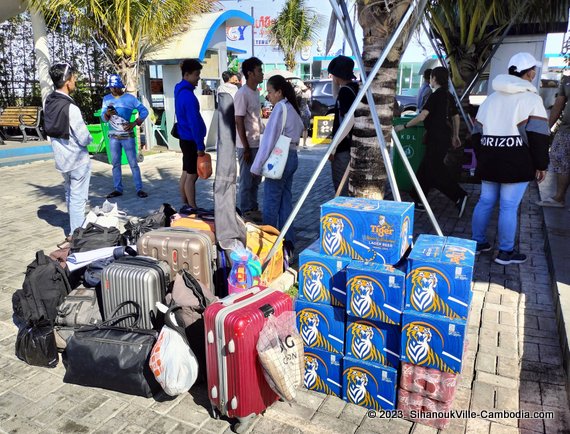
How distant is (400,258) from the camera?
2.87m

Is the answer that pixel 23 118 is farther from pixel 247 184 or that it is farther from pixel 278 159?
pixel 278 159

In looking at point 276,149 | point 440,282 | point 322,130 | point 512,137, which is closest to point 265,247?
point 276,149

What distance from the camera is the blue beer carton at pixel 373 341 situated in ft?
9.04

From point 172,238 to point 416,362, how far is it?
1.98 meters

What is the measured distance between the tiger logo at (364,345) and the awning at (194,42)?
33.2 ft

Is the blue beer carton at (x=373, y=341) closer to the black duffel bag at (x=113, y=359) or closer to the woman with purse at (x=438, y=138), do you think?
the black duffel bag at (x=113, y=359)

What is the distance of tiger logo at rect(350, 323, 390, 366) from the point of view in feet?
9.21

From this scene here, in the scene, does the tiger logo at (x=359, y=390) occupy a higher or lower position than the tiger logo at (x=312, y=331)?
lower

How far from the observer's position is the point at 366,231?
2.87 meters

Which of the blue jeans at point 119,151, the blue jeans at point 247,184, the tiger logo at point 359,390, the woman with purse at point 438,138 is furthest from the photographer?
the blue jeans at point 119,151

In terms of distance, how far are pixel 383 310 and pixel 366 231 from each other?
Answer: 0.48m

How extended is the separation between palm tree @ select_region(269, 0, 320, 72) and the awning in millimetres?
17149

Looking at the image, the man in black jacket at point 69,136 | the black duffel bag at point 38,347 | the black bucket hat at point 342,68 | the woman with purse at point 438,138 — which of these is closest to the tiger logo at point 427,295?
the black duffel bag at point 38,347

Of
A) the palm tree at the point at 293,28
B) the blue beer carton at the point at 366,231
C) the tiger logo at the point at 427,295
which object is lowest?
the tiger logo at the point at 427,295
